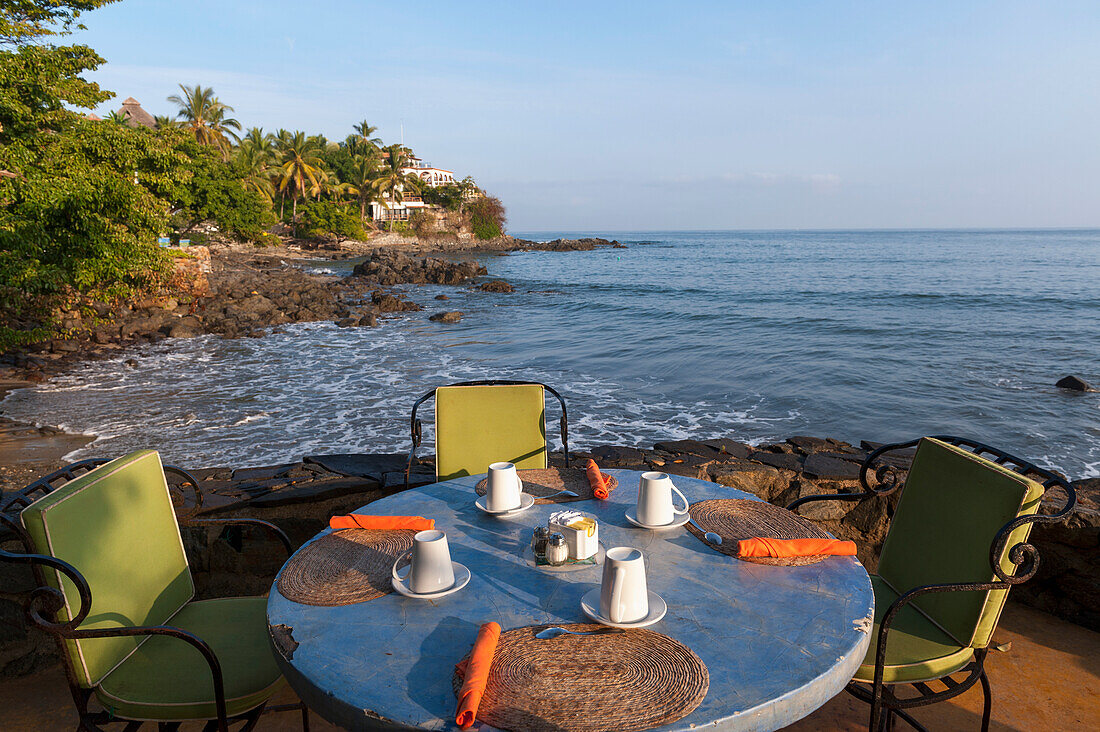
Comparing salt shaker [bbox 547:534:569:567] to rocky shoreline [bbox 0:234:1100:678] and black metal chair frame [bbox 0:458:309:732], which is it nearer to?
black metal chair frame [bbox 0:458:309:732]

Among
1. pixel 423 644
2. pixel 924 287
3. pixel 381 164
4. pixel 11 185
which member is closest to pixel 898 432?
pixel 423 644

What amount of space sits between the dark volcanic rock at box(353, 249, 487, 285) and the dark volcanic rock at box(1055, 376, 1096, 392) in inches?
932

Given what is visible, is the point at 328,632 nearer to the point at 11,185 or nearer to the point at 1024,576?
the point at 1024,576

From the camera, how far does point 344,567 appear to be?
1.60 m

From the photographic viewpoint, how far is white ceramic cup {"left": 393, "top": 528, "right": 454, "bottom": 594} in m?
1.45

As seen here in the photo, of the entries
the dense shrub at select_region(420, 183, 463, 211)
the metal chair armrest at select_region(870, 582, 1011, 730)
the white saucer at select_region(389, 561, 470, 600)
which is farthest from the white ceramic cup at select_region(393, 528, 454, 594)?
the dense shrub at select_region(420, 183, 463, 211)

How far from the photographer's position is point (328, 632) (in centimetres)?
131

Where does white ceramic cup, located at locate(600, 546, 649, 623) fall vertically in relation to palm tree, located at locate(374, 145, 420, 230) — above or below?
below

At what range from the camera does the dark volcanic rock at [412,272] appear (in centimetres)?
2851

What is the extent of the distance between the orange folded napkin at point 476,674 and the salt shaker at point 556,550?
1.24ft

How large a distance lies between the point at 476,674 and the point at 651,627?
1.44 ft

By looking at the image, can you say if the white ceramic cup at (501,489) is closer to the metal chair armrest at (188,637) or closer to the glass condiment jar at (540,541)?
the glass condiment jar at (540,541)

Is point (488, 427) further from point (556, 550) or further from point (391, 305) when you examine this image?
point (391, 305)

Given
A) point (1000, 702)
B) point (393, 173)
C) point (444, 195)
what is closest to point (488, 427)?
point (1000, 702)
